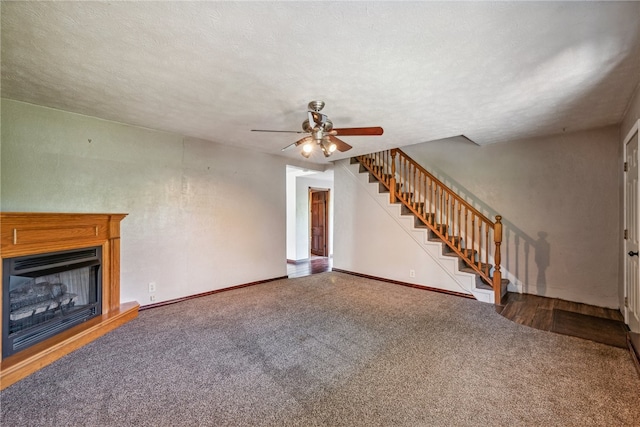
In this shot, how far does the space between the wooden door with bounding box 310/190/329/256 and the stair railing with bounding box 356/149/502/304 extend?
2.86 meters

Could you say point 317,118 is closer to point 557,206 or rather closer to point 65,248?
point 65,248

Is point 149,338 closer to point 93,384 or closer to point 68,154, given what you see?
point 93,384

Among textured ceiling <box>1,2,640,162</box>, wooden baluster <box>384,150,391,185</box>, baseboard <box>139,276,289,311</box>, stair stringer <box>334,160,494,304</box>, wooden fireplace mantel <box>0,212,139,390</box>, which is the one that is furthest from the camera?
wooden baluster <box>384,150,391,185</box>

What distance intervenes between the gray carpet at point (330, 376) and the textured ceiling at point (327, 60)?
2414 millimetres

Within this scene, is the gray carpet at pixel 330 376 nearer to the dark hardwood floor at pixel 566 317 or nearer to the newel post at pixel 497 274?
the dark hardwood floor at pixel 566 317

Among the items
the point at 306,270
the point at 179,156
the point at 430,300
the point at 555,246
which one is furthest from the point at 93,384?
the point at 555,246

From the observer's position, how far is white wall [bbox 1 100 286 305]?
2908mm

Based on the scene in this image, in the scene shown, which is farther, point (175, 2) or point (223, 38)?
point (223, 38)

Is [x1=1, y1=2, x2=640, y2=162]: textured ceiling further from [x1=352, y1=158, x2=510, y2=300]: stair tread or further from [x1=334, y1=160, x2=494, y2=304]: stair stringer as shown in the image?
[x1=334, y1=160, x2=494, y2=304]: stair stringer

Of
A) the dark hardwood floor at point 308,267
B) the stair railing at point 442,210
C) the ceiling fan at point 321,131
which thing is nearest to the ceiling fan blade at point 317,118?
the ceiling fan at point 321,131

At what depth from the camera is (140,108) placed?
2980 millimetres

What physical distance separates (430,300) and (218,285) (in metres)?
3.31

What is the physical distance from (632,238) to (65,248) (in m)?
5.86


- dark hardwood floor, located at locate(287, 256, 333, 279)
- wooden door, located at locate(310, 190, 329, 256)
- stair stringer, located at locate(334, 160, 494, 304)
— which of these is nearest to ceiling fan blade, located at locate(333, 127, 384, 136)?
stair stringer, located at locate(334, 160, 494, 304)
